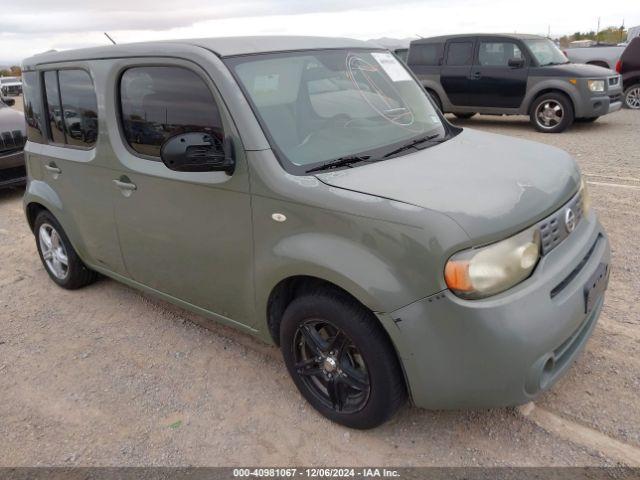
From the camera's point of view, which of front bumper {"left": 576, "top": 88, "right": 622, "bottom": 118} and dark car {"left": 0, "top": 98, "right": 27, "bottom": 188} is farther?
front bumper {"left": 576, "top": 88, "right": 622, "bottom": 118}

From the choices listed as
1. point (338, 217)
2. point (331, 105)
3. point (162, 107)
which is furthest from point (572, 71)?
point (338, 217)

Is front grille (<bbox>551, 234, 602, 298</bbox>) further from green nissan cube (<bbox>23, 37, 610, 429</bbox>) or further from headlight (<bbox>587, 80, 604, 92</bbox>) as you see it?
headlight (<bbox>587, 80, 604, 92</bbox>)

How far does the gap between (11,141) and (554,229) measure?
7455mm

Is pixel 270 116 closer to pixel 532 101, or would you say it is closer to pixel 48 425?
pixel 48 425

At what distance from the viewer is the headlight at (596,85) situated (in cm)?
993

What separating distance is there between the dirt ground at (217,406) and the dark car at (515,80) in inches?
267

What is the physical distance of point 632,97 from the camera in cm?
1263

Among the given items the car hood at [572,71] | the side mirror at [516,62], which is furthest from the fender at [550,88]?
the side mirror at [516,62]

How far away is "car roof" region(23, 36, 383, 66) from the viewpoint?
2914 mm

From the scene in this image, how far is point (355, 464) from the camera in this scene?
2.51 meters

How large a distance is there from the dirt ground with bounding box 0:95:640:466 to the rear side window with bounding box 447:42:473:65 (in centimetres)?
790

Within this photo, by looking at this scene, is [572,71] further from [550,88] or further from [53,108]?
[53,108]

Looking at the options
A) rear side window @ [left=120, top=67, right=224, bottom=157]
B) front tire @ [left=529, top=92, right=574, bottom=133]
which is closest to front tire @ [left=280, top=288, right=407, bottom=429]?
rear side window @ [left=120, top=67, right=224, bottom=157]

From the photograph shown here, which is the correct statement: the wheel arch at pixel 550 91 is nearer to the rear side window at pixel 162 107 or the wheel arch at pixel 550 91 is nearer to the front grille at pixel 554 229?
the front grille at pixel 554 229
